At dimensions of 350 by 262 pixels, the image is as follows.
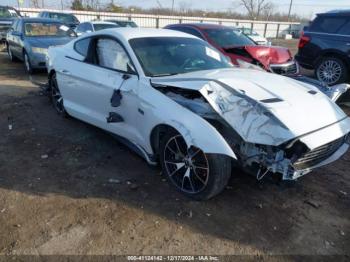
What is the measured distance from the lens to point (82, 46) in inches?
196

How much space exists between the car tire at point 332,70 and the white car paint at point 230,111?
5269 mm

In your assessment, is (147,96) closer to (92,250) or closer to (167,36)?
(167,36)

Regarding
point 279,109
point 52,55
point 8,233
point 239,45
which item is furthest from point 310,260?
point 239,45

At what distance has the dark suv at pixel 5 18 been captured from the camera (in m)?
16.2

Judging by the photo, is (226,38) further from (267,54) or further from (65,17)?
(65,17)

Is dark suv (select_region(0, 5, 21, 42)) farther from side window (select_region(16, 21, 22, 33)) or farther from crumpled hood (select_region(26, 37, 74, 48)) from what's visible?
crumpled hood (select_region(26, 37, 74, 48))

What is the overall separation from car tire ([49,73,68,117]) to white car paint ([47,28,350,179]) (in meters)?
1.56

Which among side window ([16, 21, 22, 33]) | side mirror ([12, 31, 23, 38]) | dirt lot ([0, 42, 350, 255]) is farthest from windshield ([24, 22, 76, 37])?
dirt lot ([0, 42, 350, 255])

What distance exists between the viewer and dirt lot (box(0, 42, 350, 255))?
2.81 metres

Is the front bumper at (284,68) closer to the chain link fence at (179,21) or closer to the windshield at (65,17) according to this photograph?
the windshield at (65,17)

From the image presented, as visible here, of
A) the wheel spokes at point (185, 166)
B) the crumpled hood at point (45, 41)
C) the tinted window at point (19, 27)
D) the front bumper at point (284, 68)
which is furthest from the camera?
the tinted window at point (19, 27)

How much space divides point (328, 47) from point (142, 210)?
727 cm

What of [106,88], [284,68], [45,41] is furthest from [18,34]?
[284,68]

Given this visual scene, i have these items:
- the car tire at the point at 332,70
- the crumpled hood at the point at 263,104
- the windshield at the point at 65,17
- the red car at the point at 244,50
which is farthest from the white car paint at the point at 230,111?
the windshield at the point at 65,17
